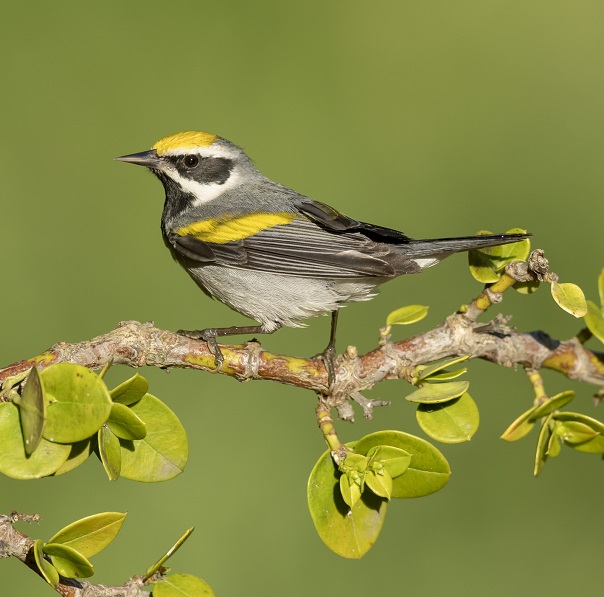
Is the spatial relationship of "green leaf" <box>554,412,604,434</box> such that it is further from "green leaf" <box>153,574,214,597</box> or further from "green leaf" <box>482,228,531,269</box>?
"green leaf" <box>153,574,214,597</box>

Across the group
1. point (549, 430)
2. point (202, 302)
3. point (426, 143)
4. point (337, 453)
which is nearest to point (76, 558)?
point (337, 453)

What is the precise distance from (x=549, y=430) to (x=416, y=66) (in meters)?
4.23

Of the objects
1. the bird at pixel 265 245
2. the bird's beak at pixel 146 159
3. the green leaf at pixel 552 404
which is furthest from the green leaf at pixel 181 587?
the bird's beak at pixel 146 159

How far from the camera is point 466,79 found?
599 centimetres

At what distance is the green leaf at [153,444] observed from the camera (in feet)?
7.29

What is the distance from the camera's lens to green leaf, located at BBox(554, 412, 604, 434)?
2.36 m

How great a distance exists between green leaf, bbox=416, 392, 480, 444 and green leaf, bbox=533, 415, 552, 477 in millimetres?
181

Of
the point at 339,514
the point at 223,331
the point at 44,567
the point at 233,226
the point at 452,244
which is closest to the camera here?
the point at 44,567

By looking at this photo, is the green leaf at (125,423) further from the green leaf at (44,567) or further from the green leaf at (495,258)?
the green leaf at (495,258)

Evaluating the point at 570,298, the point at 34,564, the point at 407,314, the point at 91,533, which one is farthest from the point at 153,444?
the point at 570,298

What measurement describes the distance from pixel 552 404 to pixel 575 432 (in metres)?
0.14

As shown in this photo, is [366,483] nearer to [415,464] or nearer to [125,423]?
[415,464]

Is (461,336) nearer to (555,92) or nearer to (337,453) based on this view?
(337,453)

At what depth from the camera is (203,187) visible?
14.8 ft
